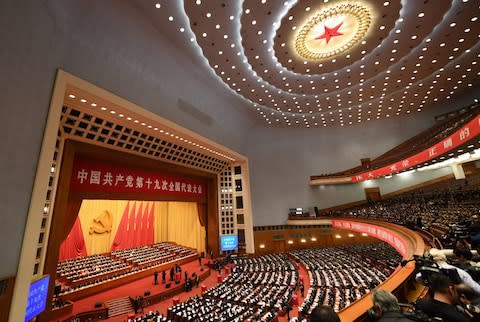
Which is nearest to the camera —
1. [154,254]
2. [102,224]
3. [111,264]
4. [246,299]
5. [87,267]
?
[246,299]

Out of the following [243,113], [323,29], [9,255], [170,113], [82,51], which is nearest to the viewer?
[9,255]

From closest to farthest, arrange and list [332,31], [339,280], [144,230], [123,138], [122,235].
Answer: [339,280] < [332,31] < [123,138] < [122,235] < [144,230]

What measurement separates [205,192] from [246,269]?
7014 millimetres

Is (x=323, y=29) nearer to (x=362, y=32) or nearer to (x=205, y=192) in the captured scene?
(x=362, y=32)

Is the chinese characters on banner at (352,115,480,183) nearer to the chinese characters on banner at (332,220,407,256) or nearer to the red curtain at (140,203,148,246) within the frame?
the chinese characters on banner at (332,220,407,256)

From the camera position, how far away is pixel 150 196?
13.6 m

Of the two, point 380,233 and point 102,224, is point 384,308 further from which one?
point 102,224

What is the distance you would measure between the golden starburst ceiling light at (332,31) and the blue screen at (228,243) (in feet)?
45.1

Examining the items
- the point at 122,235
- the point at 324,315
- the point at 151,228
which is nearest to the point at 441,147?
the point at 324,315

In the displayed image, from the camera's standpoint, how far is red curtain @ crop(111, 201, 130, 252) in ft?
54.9

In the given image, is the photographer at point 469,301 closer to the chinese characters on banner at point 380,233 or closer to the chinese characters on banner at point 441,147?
the chinese characters on banner at point 380,233

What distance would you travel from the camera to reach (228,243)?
17.7 m

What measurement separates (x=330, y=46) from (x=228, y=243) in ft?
49.0

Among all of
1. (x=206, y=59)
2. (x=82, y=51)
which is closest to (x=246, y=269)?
(x=206, y=59)
